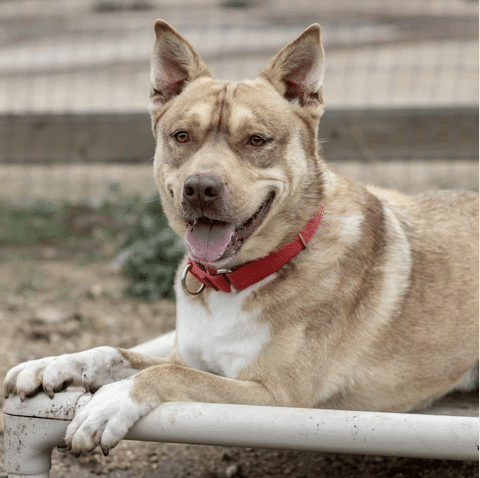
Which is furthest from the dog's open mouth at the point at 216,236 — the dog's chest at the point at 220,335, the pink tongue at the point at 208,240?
the dog's chest at the point at 220,335

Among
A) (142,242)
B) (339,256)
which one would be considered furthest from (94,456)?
(142,242)

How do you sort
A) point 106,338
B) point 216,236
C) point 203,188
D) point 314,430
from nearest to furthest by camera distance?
point 314,430 → point 203,188 → point 216,236 → point 106,338

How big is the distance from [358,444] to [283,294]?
0.66 meters

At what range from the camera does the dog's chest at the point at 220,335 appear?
2977 millimetres

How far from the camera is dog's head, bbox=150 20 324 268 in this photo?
9.37ft

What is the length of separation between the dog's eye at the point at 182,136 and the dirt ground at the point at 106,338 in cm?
147

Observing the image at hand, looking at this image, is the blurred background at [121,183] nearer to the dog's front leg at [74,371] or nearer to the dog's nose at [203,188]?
the dog's front leg at [74,371]

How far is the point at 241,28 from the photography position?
15805 mm

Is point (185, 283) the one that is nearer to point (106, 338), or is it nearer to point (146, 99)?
point (106, 338)

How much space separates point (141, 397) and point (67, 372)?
0.41 metres

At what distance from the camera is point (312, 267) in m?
3.06

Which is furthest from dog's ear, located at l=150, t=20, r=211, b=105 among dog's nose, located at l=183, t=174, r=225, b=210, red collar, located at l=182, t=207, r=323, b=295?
red collar, located at l=182, t=207, r=323, b=295

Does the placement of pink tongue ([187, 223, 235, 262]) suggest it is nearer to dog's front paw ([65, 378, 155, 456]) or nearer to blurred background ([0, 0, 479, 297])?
dog's front paw ([65, 378, 155, 456])

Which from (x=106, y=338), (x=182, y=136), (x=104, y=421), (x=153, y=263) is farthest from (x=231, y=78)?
(x=104, y=421)
